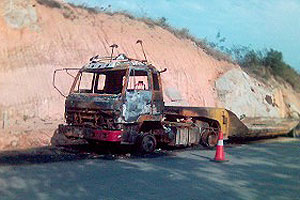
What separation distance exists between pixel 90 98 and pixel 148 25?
1811 centimetres

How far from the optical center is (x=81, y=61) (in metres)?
23.1

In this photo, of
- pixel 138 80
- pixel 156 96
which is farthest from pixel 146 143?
pixel 138 80

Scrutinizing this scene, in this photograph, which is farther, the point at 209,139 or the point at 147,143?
the point at 209,139

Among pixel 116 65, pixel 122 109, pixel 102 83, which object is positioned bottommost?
pixel 122 109

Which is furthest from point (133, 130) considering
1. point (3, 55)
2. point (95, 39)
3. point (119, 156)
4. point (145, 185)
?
point (95, 39)

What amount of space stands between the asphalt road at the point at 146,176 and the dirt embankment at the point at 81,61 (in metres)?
5.40

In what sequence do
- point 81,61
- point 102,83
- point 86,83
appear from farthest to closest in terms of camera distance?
point 81,61 < point 86,83 < point 102,83

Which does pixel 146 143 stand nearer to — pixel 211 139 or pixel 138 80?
pixel 138 80

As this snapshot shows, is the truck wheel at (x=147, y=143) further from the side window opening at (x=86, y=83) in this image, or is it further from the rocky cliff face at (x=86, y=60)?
the rocky cliff face at (x=86, y=60)

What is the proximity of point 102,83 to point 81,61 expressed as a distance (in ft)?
29.5

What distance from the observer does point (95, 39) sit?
81.6ft

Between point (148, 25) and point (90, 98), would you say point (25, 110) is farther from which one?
point (148, 25)

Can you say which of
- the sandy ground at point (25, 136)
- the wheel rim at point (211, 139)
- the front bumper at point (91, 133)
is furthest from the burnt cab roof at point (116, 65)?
the wheel rim at point (211, 139)

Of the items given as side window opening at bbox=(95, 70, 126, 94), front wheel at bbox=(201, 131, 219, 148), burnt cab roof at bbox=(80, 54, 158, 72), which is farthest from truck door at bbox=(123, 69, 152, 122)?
front wheel at bbox=(201, 131, 219, 148)
